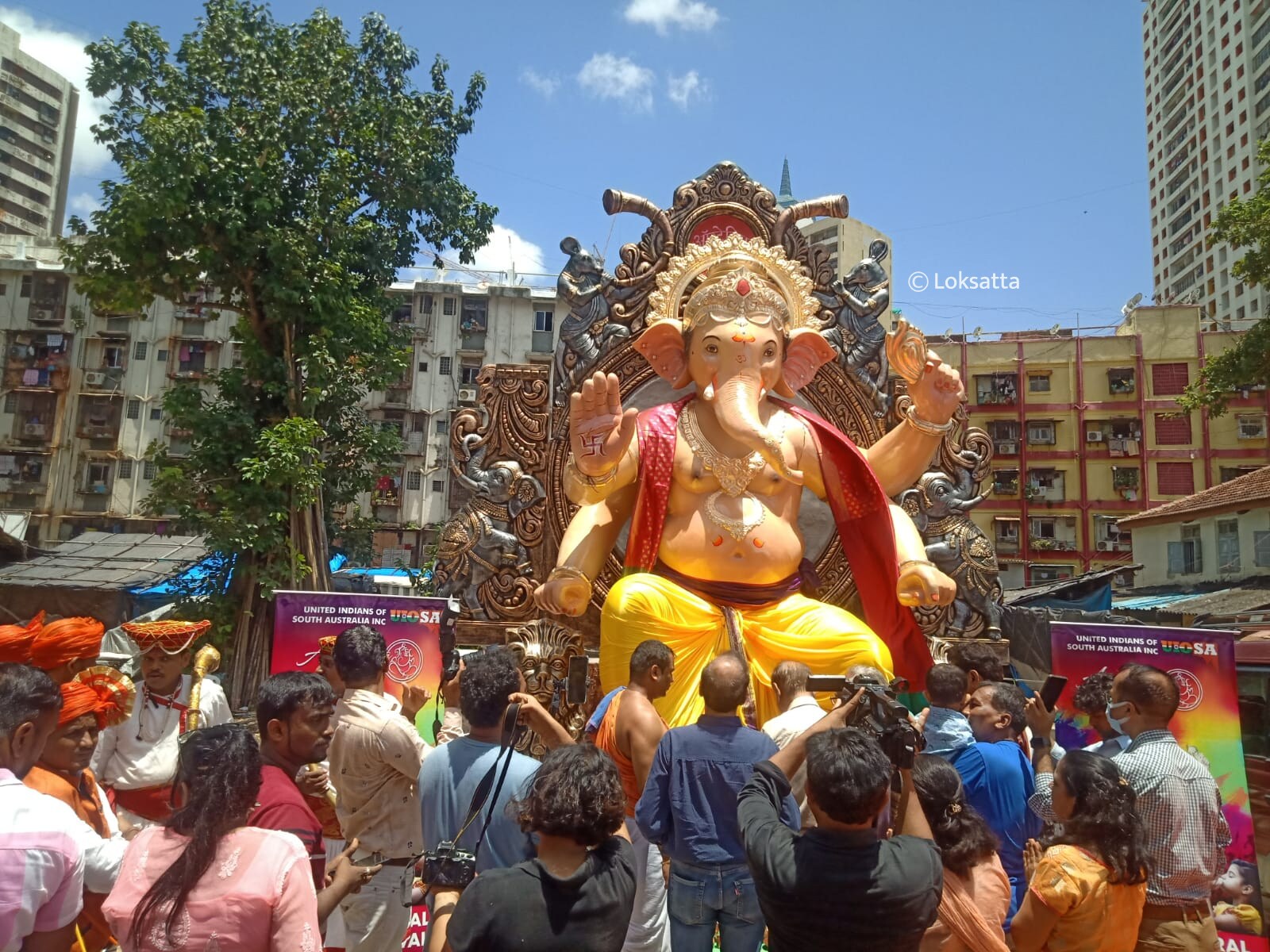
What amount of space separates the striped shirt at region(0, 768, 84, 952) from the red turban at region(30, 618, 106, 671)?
3.40 ft

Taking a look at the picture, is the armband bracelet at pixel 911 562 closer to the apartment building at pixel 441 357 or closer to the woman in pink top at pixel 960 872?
the woman in pink top at pixel 960 872

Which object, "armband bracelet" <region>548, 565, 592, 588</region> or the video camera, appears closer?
the video camera

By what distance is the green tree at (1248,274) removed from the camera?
11.8 meters

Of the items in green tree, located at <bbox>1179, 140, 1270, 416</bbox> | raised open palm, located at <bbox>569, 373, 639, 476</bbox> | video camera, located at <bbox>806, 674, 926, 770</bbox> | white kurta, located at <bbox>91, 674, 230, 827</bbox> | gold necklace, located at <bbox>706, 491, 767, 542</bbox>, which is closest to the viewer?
video camera, located at <bbox>806, 674, 926, 770</bbox>

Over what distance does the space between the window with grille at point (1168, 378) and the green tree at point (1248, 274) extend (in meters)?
13.5

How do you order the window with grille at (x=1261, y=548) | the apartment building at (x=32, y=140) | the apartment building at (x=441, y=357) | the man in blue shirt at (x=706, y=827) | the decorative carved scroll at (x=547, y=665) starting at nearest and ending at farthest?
the man in blue shirt at (x=706, y=827) → the decorative carved scroll at (x=547, y=665) → the window with grille at (x=1261, y=548) → the apartment building at (x=441, y=357) → the apartment building at (x=32, y=140)

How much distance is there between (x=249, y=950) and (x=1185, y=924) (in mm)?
2586

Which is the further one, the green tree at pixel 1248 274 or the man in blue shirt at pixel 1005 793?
the green tree at pixel 1248 274

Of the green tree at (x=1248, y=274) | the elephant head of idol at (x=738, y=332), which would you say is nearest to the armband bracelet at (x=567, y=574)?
the elephant head of idol at (x=738, y=332)

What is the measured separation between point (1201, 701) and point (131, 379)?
2788 cm

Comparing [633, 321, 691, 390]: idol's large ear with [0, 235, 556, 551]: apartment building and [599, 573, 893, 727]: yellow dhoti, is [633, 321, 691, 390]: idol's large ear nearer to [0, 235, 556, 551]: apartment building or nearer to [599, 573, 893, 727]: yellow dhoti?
[599, 573, 893, 727]: yellow dhoti

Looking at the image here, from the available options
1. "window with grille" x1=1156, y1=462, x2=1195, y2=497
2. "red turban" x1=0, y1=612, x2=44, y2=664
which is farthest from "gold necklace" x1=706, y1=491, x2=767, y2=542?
"window with grille" x1=1156, y1=462, x2=1195, y2=497

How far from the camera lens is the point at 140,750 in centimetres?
391

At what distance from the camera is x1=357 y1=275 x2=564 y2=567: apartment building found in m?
26.8
